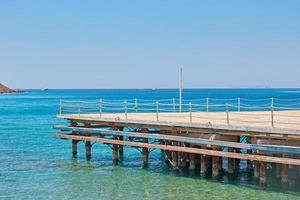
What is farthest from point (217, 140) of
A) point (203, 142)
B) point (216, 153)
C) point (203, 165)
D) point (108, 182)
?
point (108, 182)

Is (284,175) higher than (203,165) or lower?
lower

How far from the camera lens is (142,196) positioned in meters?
20.5

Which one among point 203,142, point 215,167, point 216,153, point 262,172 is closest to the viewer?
point 262,172

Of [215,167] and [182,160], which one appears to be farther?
[182,160]

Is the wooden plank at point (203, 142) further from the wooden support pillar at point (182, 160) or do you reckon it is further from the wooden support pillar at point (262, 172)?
the wooden support pillar at point (182, 160)

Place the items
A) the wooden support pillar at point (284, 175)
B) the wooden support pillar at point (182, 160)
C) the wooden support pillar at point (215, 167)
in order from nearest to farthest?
the wooden support pillar at point (284, 175) → the wooden support pillar at point (215, 167) → the wooden support pillar at point (182, 160)

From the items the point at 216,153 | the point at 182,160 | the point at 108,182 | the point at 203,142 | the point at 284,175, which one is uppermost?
the point at 203,142

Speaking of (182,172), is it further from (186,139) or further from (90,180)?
(90,180)

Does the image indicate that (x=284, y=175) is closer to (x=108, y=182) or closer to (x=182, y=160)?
(x=182, y=160)

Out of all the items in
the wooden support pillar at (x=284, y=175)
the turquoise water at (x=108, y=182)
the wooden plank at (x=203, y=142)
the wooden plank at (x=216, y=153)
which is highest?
the wooden plank at (x=203, y=142)

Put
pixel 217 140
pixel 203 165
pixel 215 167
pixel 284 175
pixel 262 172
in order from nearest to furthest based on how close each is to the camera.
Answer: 1. pixel 262 172
2. pixel 284 175
3. pixel 217 140
4. pixel 215 167
5. pixel 203 165

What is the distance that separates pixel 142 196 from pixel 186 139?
3.57 meters

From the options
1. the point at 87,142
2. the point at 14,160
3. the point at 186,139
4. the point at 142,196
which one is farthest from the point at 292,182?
the point at 14,160

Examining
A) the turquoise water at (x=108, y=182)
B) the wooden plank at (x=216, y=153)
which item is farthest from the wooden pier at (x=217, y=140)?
the turquoise water at (x=108, y=182)
